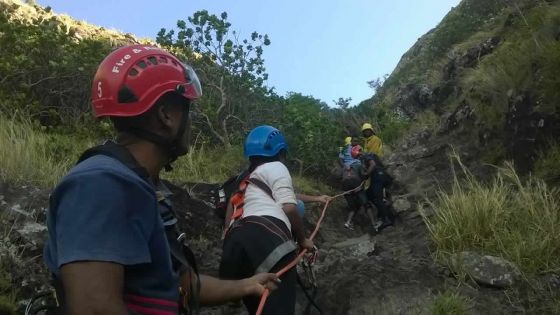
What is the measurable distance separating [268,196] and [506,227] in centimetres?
298

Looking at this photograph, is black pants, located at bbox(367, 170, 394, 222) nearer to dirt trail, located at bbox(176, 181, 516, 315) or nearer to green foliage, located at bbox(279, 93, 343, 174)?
dirt trail, located at bbox(176, 181, 516, 315)

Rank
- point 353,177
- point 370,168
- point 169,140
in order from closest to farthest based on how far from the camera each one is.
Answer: point 169,140 → point 370,168 → point 353,177

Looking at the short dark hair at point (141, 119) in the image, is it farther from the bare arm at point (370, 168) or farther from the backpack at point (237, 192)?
the bare arm at point (370, 168)

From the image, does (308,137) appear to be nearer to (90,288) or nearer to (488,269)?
(488,269)

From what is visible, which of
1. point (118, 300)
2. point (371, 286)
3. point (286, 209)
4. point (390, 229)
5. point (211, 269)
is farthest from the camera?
point (390, 229)

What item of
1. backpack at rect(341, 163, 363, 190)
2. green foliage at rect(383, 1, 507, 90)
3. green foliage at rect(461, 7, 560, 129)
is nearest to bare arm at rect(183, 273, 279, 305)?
green foliage at rect(461, 7, 560, 129)

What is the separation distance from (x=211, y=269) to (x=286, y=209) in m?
2.02

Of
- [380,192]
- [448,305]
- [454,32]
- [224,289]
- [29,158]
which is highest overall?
[29,158]

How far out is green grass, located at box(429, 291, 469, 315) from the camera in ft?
14.6

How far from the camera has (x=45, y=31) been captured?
373 inches

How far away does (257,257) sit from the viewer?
12.0 feet

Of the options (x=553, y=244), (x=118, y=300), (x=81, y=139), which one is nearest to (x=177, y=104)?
(x=118, y=300)

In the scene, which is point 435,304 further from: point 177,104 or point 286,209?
point 177,104

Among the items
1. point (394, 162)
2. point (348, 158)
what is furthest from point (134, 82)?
point (394, 162)
